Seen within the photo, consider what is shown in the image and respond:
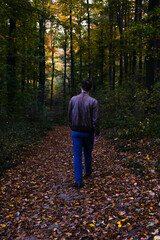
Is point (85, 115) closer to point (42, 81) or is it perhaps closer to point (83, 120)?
point (83, 120)

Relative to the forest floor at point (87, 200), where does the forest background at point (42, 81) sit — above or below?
above

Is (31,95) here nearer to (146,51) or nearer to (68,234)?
(146,51)

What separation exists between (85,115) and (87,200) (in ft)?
6.44

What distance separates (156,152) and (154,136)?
1.42m

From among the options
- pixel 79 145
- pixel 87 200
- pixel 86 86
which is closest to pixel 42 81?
pixel 86 86

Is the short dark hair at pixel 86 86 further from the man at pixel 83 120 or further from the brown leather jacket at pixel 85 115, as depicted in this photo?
the brown leather jacket at pixel 85 115

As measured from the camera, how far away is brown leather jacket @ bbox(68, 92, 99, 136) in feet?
15.1

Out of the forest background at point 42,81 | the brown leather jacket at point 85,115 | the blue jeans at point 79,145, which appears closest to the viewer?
the brown leather jacket at point 85,115

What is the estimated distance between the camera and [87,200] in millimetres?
4406

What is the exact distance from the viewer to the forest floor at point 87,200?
3340 millimetres

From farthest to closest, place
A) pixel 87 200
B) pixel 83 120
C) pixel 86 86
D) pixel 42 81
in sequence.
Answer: pixel 42 81
pixel 86 86
pixel 83 120
pixel 87 200

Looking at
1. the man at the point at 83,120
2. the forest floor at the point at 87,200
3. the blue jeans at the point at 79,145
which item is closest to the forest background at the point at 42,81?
the forest floor at the point at 87,200

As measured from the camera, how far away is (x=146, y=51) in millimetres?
10828

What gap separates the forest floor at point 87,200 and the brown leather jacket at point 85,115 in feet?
5.26
